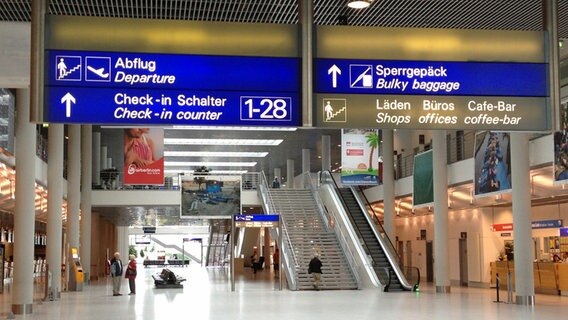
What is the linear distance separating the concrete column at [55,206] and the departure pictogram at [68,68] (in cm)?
1664

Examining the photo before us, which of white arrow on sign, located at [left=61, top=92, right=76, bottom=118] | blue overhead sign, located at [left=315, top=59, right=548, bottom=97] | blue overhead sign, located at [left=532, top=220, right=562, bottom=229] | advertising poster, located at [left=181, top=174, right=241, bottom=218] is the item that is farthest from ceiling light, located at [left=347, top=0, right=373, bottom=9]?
advertising poster, located at [left=181, top=174, right=241, bottom=218]

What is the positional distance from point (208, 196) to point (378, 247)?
26.3 feet

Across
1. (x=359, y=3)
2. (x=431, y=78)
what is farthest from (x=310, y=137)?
(x=431, y=78)

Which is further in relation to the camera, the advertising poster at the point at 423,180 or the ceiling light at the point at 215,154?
the ceiling light at the point at 215,154

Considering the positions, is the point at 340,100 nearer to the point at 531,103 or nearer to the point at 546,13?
the point at 531,103

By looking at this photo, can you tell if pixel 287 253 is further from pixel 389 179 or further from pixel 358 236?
pixel 389 179

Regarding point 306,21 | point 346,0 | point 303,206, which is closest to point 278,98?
point 306,21

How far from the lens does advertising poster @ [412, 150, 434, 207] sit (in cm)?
2741

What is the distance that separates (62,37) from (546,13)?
15.1 ft

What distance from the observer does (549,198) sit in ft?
81.4

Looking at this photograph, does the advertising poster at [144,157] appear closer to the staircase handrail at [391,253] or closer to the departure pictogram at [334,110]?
the staircase handrail at [391,253]

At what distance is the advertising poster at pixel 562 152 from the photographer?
1820 cm

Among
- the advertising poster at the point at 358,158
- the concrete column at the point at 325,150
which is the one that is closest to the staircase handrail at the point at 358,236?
the advertising poster at the point at 358,158

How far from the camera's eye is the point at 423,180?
28344 mm
